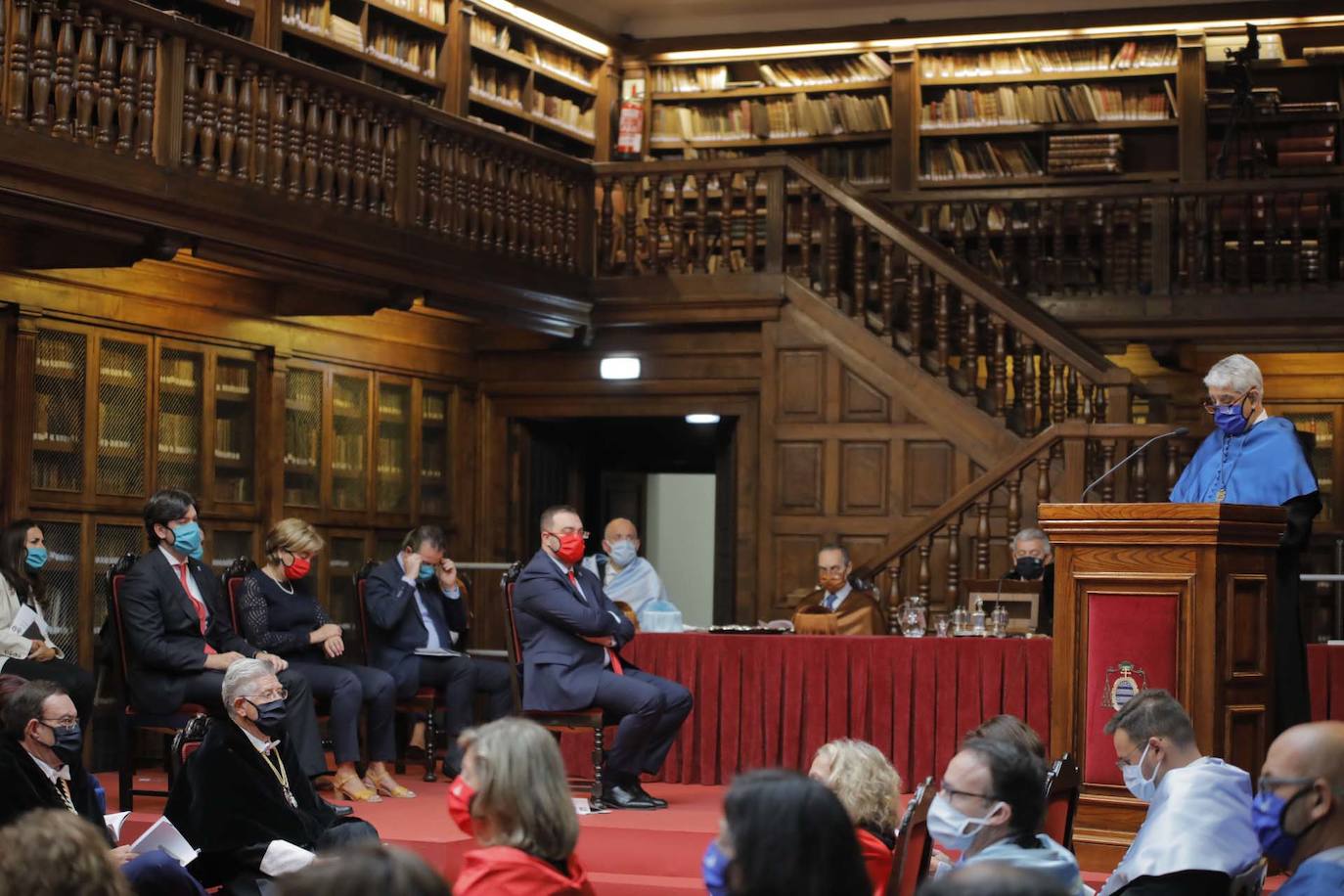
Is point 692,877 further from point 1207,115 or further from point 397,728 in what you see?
point 1207,115

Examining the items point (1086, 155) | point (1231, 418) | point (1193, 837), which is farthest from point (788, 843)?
point (1086, 155)

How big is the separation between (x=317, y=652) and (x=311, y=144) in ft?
7.86

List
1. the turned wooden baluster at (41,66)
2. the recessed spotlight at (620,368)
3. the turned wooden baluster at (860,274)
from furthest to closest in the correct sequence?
1. the recessed spotlight at (620,368)
2. the turned wooden baluster at (860,274)
3. the turned wooden baluster at (41,66)

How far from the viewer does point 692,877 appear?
6.51 m

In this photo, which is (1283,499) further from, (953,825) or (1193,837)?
(953,825)

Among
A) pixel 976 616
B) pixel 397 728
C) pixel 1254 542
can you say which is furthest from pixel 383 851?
pixel 397 728

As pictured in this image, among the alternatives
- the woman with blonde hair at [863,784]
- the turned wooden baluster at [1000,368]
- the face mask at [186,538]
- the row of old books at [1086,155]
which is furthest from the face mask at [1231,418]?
the row of old books at [1086,155]

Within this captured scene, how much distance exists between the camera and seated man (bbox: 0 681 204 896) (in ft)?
14.8

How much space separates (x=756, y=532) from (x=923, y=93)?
133 inches

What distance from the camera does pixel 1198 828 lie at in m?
3.87

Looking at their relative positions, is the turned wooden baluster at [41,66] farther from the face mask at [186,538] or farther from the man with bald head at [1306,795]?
the man with bald head at [1306,795]

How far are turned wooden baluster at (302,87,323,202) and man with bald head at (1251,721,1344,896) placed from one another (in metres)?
6.31

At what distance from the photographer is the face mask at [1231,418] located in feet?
18.5

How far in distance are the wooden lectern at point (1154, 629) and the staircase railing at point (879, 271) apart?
13.5 feet
